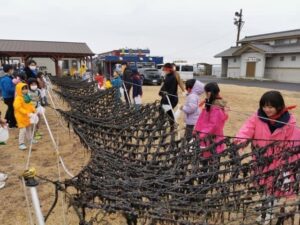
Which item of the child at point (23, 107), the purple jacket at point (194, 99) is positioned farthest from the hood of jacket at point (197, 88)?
the child at point (23, 107)

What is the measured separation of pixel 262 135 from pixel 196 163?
0.54 m

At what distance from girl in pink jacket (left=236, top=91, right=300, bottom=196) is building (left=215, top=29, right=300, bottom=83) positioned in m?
21.2

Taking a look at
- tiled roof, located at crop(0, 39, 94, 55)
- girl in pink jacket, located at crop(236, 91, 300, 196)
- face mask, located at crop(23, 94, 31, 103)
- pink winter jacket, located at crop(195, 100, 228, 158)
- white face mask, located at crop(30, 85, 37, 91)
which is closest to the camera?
girl in pink jacket, located at crop(236, 91, 300, 196)

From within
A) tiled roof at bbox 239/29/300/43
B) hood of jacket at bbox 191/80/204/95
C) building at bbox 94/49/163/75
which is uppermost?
tiled roof at bbox 239/29/300/43

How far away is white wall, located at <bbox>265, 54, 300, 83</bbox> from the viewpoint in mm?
20753

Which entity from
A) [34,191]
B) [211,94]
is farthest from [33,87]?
[34,191]

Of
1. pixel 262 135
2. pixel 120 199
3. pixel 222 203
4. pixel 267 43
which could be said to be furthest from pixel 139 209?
pixel 267 43

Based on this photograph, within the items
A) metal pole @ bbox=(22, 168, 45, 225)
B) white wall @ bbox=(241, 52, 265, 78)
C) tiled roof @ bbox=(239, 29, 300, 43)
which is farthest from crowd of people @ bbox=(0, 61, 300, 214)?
tiled roof @ bbox=(239, 29, 300, 43)

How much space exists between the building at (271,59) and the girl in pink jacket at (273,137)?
69.4 ft

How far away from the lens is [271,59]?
23.1 metres

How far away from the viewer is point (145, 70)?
1752 cm

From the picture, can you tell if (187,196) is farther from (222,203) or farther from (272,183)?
(272,183)

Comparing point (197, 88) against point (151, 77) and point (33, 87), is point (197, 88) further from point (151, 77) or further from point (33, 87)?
point (151, 77)

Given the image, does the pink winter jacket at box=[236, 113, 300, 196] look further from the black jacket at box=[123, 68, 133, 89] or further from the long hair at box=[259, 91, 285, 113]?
the black jacket at box=[123, 68, 133, 89]
